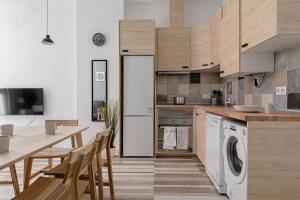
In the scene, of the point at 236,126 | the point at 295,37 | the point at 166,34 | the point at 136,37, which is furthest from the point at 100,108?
the point at 295,37

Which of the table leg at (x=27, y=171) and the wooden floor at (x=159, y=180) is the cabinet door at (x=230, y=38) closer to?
the wooden floor at (x=159, y=180)

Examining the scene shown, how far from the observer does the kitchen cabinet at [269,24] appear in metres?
2.10

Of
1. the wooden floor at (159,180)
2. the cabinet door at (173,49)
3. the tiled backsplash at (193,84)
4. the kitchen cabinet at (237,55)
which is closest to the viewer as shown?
the wooden floor at (159,180)

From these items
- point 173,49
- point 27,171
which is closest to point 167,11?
point 173,49

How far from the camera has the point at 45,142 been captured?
2000mm

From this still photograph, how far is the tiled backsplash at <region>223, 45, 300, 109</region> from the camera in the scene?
8.41ft

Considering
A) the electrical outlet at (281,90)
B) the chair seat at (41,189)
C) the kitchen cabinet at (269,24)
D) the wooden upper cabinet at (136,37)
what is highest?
the wooden upper cabinet at (136,37)

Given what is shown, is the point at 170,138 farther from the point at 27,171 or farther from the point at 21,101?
the point at 21,101

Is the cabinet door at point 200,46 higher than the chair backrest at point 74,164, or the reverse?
the cabinet door at point 200,46

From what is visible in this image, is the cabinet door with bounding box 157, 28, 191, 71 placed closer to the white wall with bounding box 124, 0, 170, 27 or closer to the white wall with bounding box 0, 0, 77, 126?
the white wall with bounding box 124, 0, 170, 27

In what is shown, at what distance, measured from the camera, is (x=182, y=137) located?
182 inches

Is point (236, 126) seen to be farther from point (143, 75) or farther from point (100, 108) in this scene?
point (100, 108)

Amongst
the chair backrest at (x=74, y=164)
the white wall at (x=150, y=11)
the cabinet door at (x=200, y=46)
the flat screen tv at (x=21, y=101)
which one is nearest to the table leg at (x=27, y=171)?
the chair backrest at (x=74, y=164)

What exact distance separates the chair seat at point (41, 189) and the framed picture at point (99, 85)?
2950 mm
